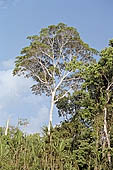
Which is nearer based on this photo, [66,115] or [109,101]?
[109,101]

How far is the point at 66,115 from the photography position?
17.5m

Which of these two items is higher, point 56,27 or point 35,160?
point 56,27

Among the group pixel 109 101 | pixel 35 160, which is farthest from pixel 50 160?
pixel 109 101

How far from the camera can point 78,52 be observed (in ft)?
59.3

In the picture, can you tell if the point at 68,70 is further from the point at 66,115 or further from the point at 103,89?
the point at 103,89

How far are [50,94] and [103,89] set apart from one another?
844 cm

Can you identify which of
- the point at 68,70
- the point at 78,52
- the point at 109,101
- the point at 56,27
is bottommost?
the point at 109,101

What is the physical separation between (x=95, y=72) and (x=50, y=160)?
660 cm

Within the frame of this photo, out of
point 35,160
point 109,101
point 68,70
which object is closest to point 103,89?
point 109,101

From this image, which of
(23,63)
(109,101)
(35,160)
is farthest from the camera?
(23,63)

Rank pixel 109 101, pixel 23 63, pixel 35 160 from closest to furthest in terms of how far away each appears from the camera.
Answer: pixel 35 160 < pixel 109 101 < pixel 23 63

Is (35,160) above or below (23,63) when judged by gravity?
below

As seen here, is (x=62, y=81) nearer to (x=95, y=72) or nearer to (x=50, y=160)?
(x=95, y=72)

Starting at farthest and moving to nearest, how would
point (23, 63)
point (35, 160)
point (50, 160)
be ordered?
point (23, 63) → point (35, 160) → point (50, 160)
